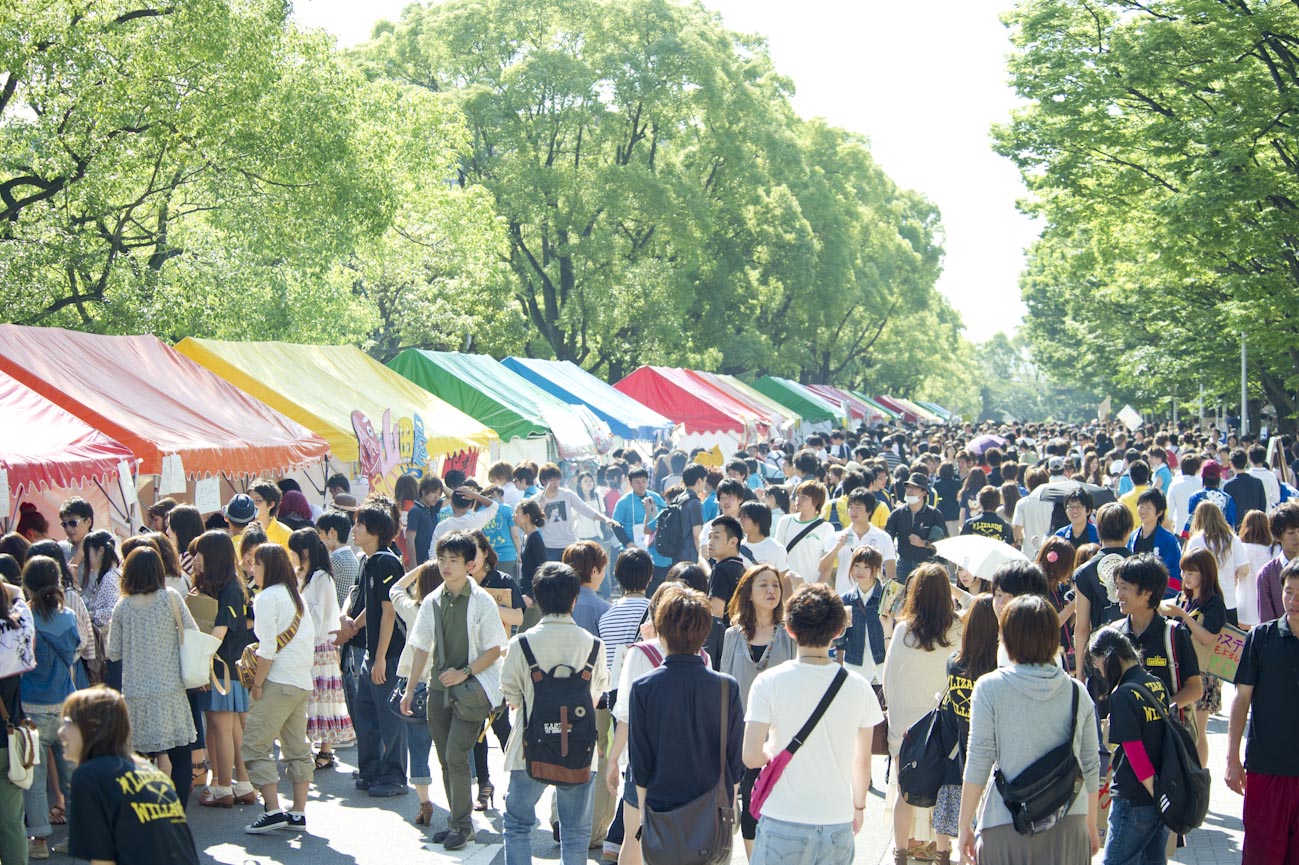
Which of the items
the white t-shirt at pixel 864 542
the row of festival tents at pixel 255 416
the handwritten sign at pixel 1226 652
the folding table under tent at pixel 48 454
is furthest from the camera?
the row of festival tents at pixel 255 416

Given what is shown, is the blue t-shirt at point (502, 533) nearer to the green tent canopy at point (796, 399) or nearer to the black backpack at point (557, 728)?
the black backpack at point (557, 728)

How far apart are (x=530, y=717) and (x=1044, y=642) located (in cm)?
223

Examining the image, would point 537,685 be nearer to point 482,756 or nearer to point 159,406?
point 482,756

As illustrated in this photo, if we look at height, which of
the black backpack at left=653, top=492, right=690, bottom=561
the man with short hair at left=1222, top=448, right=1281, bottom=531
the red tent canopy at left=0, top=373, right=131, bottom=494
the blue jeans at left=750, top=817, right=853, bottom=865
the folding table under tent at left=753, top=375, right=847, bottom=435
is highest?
the folding table under tent at left=753, top=375, right=847, bottom=435

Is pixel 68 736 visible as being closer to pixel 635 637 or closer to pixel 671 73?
pixel 635 637

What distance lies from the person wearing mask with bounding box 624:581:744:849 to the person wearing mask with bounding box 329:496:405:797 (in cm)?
321

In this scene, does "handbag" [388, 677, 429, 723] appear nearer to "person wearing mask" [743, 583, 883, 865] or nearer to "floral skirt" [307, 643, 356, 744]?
"floral skirt" [307, 643, 356, 744]

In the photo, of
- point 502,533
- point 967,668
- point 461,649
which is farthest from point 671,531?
point 967,668

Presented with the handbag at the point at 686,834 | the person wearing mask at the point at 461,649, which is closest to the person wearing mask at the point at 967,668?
the handbag at the point at 686,834

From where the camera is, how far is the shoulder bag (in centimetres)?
709

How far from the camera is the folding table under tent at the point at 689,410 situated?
2870cm

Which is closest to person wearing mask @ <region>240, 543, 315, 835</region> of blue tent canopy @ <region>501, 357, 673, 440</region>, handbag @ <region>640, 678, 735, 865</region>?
handbag @ <region>640, 678, 735, 865</region>

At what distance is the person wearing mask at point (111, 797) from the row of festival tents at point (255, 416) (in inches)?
211

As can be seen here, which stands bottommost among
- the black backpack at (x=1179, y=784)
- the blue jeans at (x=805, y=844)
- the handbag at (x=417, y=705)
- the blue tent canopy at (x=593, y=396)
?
the handbag at (x=417, y=705)
